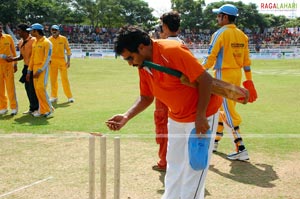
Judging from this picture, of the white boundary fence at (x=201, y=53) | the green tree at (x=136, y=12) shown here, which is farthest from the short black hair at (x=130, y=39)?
the green tree at (x=136, y=12)

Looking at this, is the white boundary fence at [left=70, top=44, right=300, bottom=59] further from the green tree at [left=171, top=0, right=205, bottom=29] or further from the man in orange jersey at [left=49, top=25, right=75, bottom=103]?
the green tree at [left=171, top=0, right=205, bottom=29]

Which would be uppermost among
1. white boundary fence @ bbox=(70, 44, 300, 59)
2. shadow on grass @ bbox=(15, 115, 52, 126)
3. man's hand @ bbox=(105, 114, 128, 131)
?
man's hand @ bbox=(105, 114, 128, 131)

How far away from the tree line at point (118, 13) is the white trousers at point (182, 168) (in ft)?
194

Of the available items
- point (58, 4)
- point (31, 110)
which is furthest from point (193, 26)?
point (31, 110)

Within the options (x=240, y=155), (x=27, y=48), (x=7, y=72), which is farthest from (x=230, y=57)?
(x=7, y=72)

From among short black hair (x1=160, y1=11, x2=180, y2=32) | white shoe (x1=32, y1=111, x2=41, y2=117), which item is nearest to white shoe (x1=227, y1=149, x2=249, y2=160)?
short black hair (x1=160, y1=11, x2=180, y2=32)

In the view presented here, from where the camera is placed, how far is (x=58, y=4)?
74.1 meters

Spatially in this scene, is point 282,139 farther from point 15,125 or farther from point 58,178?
point 15,125

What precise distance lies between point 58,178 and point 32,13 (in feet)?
192

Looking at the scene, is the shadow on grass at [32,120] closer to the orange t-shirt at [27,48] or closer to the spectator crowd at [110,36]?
the orange t-shirt at [27,48]

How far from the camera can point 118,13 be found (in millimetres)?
76500

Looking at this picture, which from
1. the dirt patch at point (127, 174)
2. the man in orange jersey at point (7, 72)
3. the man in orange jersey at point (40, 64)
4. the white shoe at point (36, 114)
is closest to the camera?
the dirt patch at point (127, 174)

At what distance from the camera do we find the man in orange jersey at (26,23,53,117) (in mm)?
9438

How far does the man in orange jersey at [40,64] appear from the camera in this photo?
9.44 m
